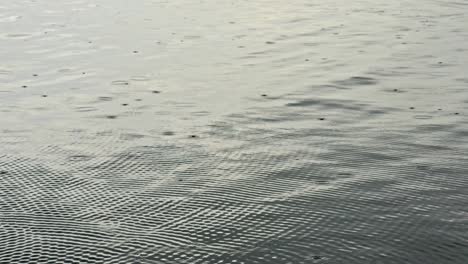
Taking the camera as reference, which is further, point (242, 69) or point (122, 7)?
point (122, 7)

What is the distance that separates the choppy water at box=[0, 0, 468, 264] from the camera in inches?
203

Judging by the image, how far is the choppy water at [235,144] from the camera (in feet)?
16.9

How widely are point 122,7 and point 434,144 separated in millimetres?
9022

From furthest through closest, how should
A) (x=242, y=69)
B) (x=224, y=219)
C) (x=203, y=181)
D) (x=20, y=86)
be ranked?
(x=242, y=69), (x=20, y=86), (x=203, y=181), (x=224, y=219)

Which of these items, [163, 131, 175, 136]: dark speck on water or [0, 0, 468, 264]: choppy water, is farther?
[163, 131, 175, 136]: dark speck on water

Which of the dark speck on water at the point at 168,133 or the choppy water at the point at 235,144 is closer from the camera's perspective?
the choppy water at the point at 235,144

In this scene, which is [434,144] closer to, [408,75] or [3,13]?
[408,75]

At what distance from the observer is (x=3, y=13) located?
14.4 meters

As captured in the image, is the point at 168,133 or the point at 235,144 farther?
the point at 168,133

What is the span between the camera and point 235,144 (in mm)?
7090

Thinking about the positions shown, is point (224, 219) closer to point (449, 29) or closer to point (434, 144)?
point (434, 144)

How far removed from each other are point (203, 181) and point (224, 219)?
2.56ft

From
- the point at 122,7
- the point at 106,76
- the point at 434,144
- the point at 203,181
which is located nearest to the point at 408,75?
the point at 434,144

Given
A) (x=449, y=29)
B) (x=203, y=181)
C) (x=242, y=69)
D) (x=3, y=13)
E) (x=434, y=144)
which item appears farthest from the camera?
(x=3, y=13)
